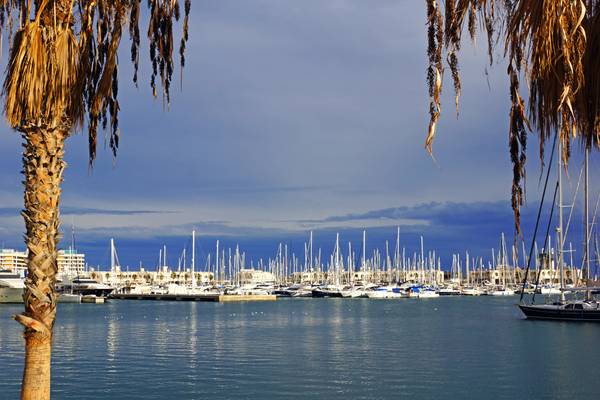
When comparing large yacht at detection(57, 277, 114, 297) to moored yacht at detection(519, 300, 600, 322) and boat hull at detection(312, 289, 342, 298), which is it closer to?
boat hull at detection(312, 289, 342, 298)

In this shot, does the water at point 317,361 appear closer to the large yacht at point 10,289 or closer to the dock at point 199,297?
the large yacht at point 10,289

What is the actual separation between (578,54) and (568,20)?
22 centimetres

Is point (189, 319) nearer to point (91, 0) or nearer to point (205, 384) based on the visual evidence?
point (205, 384)

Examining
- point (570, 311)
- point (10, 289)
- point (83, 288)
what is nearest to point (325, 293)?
point (83, 288)

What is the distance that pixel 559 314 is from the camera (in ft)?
251

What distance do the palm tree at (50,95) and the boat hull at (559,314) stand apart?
7351cm

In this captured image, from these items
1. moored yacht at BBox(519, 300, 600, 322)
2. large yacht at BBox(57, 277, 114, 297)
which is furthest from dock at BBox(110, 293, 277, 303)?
moored yacht at BBox(519, 300, 600, 322)

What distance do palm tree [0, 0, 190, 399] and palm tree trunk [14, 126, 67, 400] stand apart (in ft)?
0.04

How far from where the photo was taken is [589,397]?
36156 millimetres

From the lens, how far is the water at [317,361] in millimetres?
38188

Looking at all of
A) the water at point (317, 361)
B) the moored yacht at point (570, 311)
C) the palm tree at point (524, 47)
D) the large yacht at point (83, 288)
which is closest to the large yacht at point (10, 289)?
the large yacht at point (83, 288)

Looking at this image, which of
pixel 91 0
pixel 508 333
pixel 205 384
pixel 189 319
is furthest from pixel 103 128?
pixel 189 319

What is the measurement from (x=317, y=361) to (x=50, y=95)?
144 feet

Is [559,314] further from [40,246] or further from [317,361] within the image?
[40,246]
